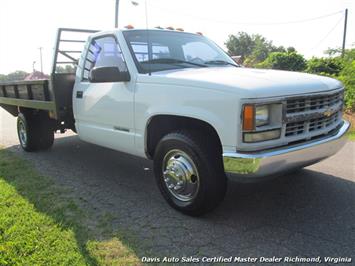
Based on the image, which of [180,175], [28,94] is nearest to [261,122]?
[180,175]

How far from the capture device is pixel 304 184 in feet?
14.7

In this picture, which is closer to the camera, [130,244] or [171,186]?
[130,244]

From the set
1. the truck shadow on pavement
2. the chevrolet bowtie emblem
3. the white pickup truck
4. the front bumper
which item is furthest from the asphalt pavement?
the chevrolet bowtie emblem

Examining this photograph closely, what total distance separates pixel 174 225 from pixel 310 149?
142 cm

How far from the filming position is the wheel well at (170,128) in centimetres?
351

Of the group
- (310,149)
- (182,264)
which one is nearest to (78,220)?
(182,264)

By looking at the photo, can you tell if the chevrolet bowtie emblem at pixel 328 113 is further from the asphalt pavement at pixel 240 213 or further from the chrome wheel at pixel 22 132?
the chrome wheel at pixel 22 132

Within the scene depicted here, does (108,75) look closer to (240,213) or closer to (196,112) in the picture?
(196,112)

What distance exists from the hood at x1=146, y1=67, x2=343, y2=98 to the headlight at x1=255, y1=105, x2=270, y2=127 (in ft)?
0.35

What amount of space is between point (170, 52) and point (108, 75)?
2.86 ft

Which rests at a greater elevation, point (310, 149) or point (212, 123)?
point (212, 123)

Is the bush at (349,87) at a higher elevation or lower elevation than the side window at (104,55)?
lower

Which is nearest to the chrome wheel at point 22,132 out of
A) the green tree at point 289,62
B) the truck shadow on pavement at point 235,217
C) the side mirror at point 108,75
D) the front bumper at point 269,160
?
the truck shadow on pavement at point 235,217

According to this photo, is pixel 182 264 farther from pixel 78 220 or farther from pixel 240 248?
pixel 78 220
